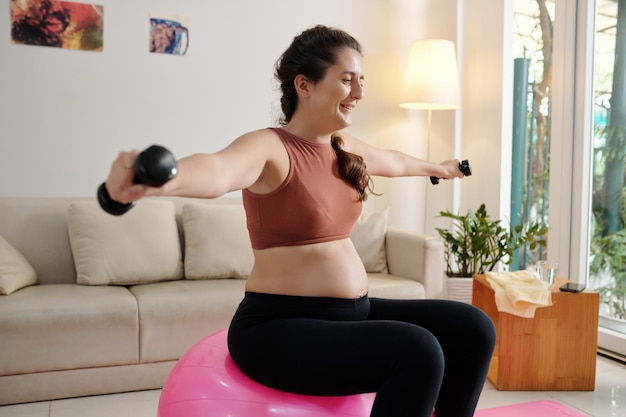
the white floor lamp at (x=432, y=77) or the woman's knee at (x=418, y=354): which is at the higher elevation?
the white floor lamp at (x=432, y=77)

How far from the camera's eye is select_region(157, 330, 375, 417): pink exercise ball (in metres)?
1.40

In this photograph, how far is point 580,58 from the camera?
3486 millimetres

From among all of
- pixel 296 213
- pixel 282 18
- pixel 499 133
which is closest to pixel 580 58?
pixel 499 133

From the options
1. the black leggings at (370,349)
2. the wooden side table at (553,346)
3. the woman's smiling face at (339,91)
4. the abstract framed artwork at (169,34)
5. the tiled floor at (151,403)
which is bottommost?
the tiled floor at (151,403)

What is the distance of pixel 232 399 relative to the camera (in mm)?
1414

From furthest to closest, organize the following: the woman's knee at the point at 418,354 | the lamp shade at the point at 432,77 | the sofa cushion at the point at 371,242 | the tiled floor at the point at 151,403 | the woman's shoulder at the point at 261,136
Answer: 1. the lamp shade at the point at 432,77
2. the sofa cushion at the point at 371,242
3. the tiled floor at the point at 151,403
4. the woman's shoulder at the point at 261,136
5. the woman's knee at the point at 418,354

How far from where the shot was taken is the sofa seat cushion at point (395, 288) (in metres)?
3.04

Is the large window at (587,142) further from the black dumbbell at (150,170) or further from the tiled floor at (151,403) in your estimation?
the black dumbbell at (150,170)

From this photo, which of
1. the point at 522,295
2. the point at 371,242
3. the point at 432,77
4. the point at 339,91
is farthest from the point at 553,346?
the point at 432,77

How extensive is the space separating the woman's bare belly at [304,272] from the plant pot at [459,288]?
2.14 meters

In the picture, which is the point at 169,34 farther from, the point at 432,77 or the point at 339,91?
the point at 339,91

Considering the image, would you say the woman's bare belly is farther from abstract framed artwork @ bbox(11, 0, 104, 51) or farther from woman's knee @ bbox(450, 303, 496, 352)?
abstract framed artwork @ bbox(11, 0, 104, 51)

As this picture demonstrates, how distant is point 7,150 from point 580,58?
3143 mm

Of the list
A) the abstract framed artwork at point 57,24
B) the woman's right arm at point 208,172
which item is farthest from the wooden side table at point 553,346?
the abstract framed artwork at point 57,24
